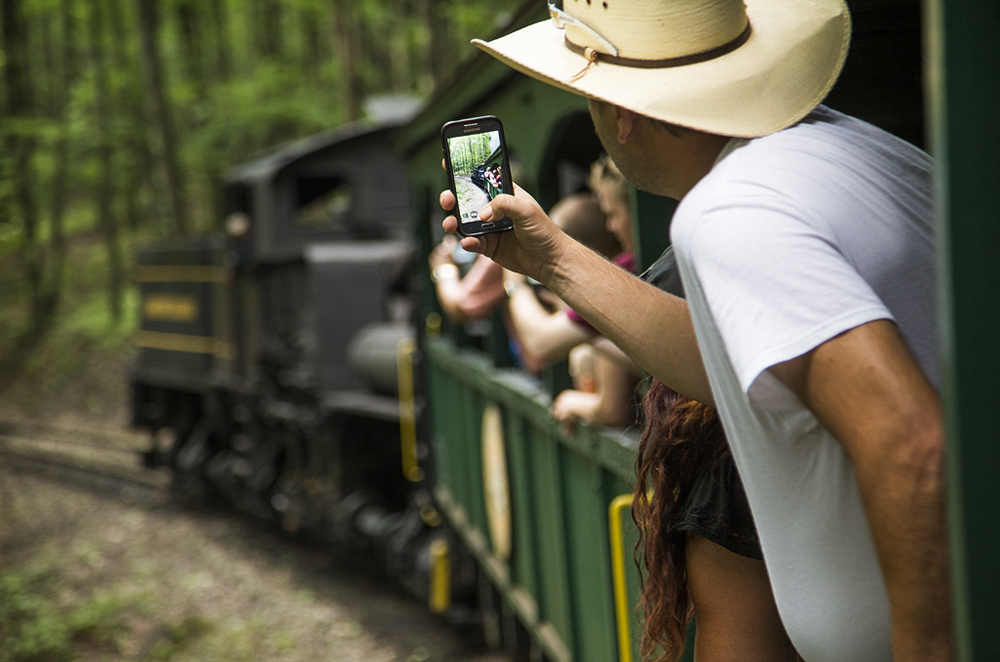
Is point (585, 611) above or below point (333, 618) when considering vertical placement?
above

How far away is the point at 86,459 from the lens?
41.1 ft

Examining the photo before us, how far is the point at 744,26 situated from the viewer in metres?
1.44

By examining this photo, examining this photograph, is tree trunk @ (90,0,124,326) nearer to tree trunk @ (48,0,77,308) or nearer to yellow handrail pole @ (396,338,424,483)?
tree trunk @ (48,0,77,308)

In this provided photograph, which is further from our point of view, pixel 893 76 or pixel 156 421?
pixel 156 421

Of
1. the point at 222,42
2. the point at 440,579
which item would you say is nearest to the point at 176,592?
the point at 440,579

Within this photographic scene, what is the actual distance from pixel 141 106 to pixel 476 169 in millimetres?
24473

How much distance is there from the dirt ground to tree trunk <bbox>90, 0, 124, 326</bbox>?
1110 centimetres

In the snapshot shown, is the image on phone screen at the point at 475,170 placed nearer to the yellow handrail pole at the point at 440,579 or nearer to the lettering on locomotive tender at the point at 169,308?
the yellow handrail pole at the point at 440,579

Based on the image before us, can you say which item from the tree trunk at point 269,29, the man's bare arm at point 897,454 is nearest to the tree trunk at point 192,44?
the tree trunk at point 269,29

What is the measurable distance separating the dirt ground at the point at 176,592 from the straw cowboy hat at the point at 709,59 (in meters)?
4.96

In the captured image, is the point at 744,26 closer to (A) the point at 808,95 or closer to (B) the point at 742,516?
(A) the point at 808,95

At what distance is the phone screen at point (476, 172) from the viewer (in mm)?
1466

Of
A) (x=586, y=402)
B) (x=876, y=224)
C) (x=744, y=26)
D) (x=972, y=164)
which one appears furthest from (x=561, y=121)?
(x=972, y=164)

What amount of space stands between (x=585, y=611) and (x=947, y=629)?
8.34 ft
